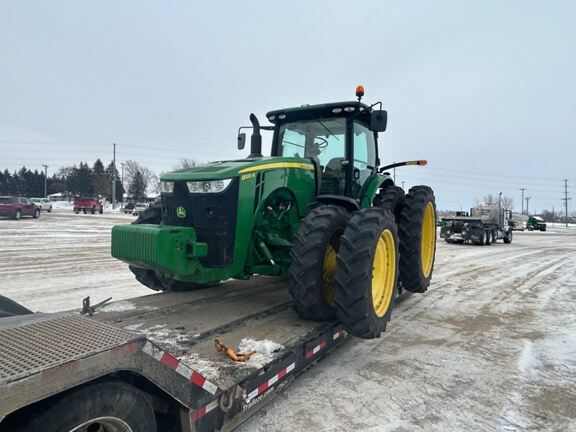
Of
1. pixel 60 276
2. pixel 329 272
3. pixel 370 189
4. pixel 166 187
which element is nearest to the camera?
pixel 329 272

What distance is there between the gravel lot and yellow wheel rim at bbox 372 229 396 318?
A: 1.95 feet

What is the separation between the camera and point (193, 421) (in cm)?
217

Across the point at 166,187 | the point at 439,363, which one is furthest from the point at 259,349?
the point at 439,363

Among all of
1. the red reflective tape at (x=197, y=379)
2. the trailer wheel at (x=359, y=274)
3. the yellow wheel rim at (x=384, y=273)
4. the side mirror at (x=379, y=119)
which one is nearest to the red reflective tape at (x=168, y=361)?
the red reflective tape at (x=197, y=379)

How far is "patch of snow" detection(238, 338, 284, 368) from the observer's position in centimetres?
278

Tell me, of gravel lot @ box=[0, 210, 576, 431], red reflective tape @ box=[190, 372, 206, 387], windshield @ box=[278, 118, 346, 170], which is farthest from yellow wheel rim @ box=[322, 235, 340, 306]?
red reflective tape @ box=[190, 372, 206, 387]

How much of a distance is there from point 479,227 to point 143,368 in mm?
20675

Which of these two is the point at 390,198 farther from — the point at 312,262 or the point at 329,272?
the point at 312,262

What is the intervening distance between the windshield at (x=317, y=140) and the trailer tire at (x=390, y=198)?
2.62ft

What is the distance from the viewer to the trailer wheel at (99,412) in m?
1.64

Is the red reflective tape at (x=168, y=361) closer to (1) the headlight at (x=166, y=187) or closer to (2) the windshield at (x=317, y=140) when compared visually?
(1) the headlight at (x=166, y=187)

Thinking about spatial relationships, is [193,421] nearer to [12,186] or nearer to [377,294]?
[377,294]

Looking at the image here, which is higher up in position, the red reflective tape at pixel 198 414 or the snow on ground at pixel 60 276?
the red reflective tape at pixel 198 414

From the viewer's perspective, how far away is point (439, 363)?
4.09 metres
